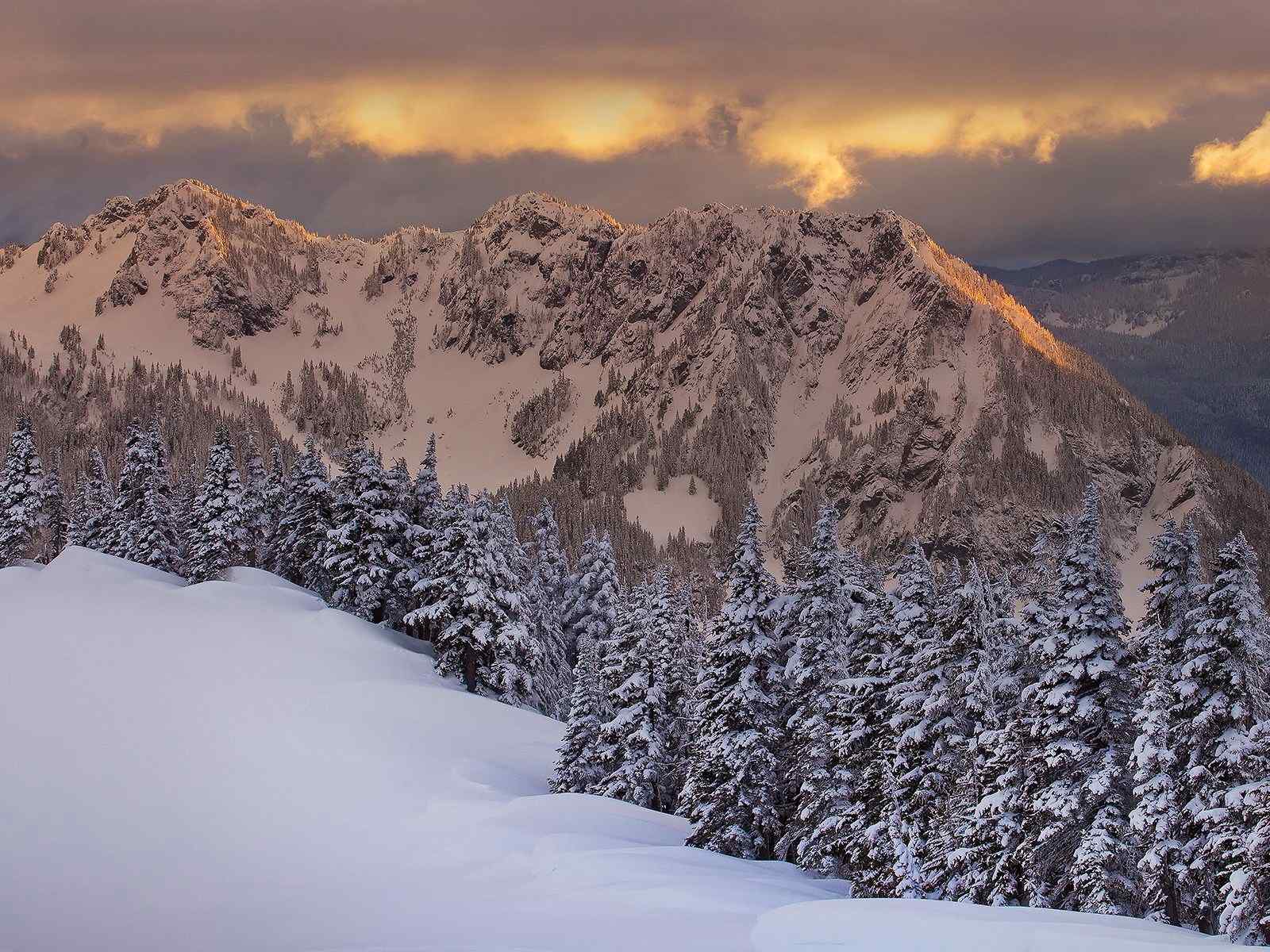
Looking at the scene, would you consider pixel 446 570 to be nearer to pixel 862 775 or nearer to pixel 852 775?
pixel 852 775

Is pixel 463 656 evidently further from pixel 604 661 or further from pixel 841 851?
pixel 841 851

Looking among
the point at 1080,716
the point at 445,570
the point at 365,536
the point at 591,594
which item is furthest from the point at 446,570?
the point at 1080,716

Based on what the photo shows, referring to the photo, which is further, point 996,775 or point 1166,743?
point 996,775

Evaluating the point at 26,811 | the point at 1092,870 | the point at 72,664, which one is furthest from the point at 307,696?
the point at 1092,870

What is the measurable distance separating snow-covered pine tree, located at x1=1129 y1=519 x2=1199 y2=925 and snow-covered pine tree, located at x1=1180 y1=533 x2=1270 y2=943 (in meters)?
0.29

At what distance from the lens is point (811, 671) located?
3625cm

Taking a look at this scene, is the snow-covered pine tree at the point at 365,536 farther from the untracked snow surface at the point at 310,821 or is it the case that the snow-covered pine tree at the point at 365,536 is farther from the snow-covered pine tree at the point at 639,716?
the snow-covered pine tree at the point at 639,716

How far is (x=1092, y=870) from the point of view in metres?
27.3

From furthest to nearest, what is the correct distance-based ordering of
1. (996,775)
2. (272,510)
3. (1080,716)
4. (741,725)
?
(272,510)
(741,725)
(996,775)
(1080,716)

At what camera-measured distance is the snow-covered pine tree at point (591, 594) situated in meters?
77.8

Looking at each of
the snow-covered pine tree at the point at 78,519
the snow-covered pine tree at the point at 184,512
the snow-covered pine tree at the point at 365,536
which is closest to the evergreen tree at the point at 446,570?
the snow-covered pine tree at the point at 365,536

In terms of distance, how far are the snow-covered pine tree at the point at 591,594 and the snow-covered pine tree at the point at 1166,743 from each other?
51.5 m

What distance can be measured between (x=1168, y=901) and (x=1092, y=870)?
1729 mm

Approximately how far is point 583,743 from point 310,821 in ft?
50.7
